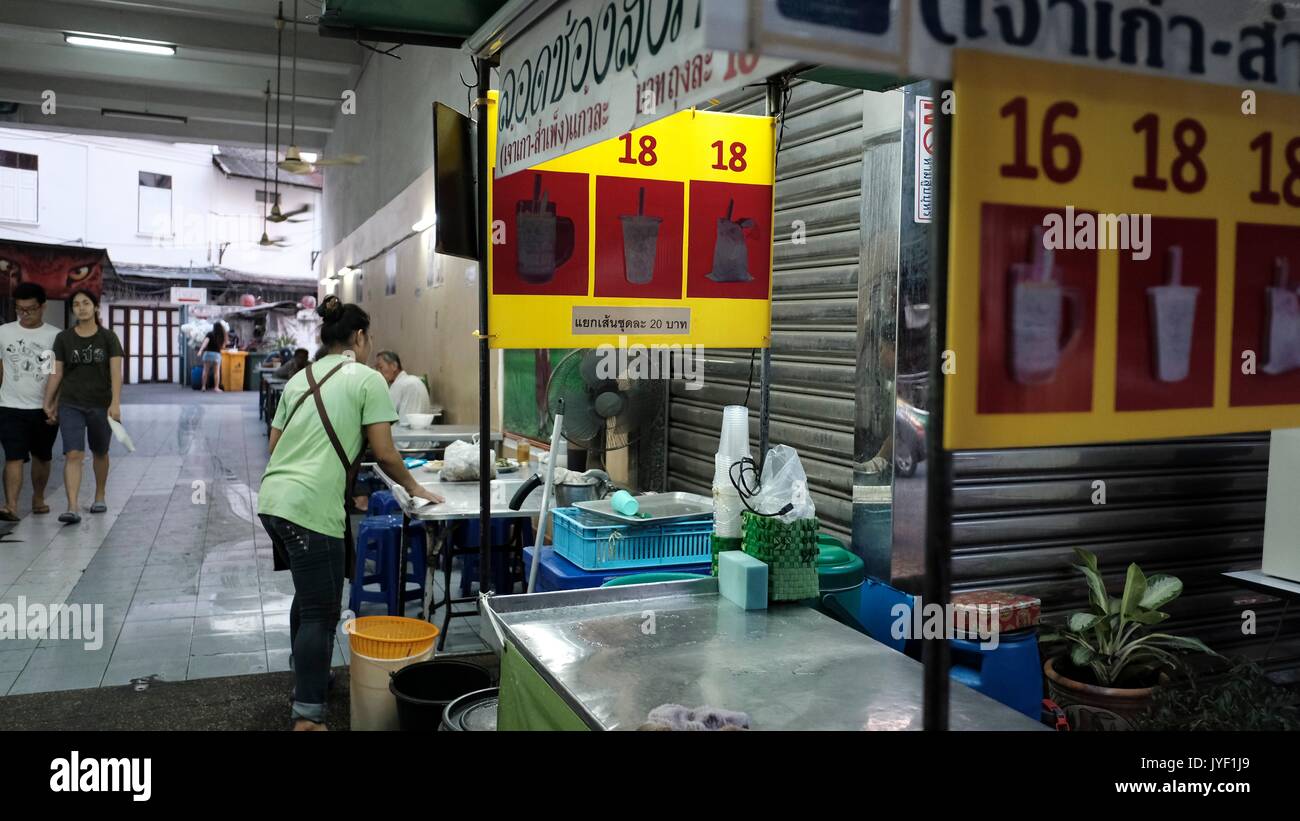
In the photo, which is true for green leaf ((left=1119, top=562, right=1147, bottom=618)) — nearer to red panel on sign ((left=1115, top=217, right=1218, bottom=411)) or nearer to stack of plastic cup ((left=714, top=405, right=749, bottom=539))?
stack of plastic cup ((left=714, top=405, right=749, bottom=539))

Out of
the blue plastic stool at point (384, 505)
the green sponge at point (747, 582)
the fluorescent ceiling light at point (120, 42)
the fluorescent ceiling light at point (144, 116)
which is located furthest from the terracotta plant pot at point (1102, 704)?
the fluorescent ceiling light at point (144, 116)

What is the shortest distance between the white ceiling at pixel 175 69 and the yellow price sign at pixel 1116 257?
442 inches

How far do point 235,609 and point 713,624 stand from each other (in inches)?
167

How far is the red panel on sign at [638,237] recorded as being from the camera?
353 cm

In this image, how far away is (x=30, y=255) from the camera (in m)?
13.4

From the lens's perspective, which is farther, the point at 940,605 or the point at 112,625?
the point at 112,625

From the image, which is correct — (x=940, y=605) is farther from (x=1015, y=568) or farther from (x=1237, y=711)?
(x=1015, y=568)

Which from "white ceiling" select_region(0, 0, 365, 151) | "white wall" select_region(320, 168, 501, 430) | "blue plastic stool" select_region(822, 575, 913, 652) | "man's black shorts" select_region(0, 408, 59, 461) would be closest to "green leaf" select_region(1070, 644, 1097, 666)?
"blue plastic stool" select_region(822, 575, 913, 652)

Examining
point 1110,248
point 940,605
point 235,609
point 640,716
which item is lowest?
point 235,609

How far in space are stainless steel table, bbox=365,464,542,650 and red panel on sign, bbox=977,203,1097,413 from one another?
3.30 meters

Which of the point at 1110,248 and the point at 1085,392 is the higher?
the point at 1110,248

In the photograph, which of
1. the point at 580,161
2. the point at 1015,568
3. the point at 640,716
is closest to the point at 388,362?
the point at 580,161

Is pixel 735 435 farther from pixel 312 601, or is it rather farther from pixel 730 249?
pixel 312 601

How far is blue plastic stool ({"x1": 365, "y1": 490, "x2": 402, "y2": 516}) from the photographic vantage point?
20.5 feet
